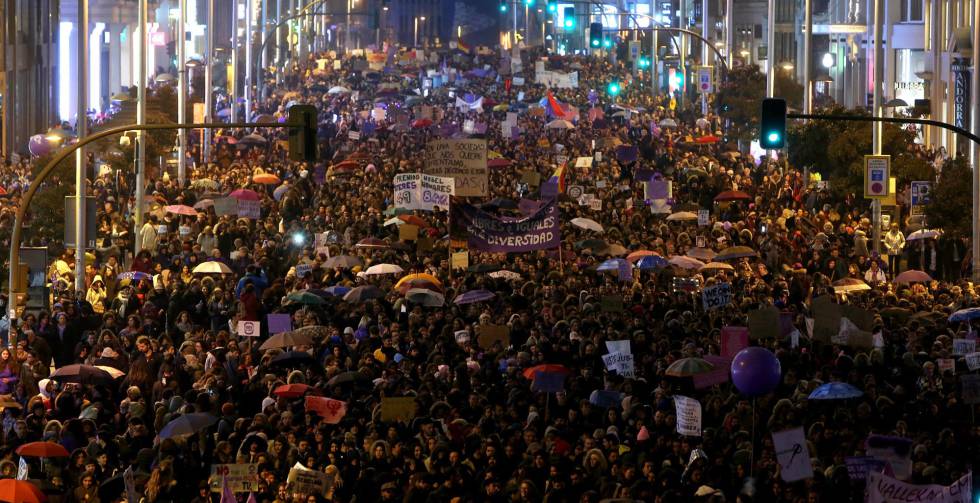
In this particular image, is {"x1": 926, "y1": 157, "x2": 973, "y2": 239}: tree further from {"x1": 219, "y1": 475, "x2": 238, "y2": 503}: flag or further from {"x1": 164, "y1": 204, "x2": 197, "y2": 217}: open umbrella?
{"x1": 219, "y1": 475, "x2": 238, "y2": 503}: flag

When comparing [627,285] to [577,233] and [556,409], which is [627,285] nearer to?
[577,233]

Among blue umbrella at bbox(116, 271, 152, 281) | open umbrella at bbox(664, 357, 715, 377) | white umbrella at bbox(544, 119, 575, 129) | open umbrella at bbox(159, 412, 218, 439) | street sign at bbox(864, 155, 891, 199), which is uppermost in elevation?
white umbrella at bbox(544, 119, 575, 129)

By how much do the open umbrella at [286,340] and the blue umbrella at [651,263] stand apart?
8.96m

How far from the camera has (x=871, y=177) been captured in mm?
38000

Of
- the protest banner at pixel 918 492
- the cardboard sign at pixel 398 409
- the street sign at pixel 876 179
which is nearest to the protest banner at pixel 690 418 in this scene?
the cardboard sign at pixel 398 409

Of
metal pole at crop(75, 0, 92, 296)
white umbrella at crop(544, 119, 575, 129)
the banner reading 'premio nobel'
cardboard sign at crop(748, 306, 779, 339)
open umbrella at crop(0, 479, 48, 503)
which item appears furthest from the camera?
white umbrella at crop(544, 119, 575, 129)

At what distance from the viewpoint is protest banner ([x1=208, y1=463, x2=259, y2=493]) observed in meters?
18.2

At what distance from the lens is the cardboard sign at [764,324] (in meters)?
25.4

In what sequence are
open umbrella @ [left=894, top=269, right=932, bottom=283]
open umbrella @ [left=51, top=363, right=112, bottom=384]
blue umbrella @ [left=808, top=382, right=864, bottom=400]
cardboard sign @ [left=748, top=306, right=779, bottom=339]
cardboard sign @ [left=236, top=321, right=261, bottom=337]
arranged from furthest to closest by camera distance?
open umbrella @ [left=894, top=269, right=932, bottom=283], cardboard sign @ [left=236, top=321, right=261, bottom=337], cardboard sign @ [left=748, top=306, right=779, bottom=339], open umbrella @ [left=51, top=363, right=112, bottom=384], blue umbrella @ [left=808, top=382, right=864, bottom=400]

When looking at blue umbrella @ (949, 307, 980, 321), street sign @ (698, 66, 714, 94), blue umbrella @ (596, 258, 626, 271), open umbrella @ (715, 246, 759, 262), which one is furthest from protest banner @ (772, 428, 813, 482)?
street sign @ (698, 66, 714, 94)

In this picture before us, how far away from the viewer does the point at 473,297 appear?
29.3 meters

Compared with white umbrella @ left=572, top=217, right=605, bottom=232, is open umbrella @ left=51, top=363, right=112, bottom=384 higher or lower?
lower

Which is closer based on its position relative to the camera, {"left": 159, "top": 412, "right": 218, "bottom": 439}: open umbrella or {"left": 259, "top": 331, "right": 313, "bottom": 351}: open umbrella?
{"left": 159, "top": 412, "right": 218, "bottom": 439}: open umbrella

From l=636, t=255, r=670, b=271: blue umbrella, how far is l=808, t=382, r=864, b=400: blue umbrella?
12.2 m
